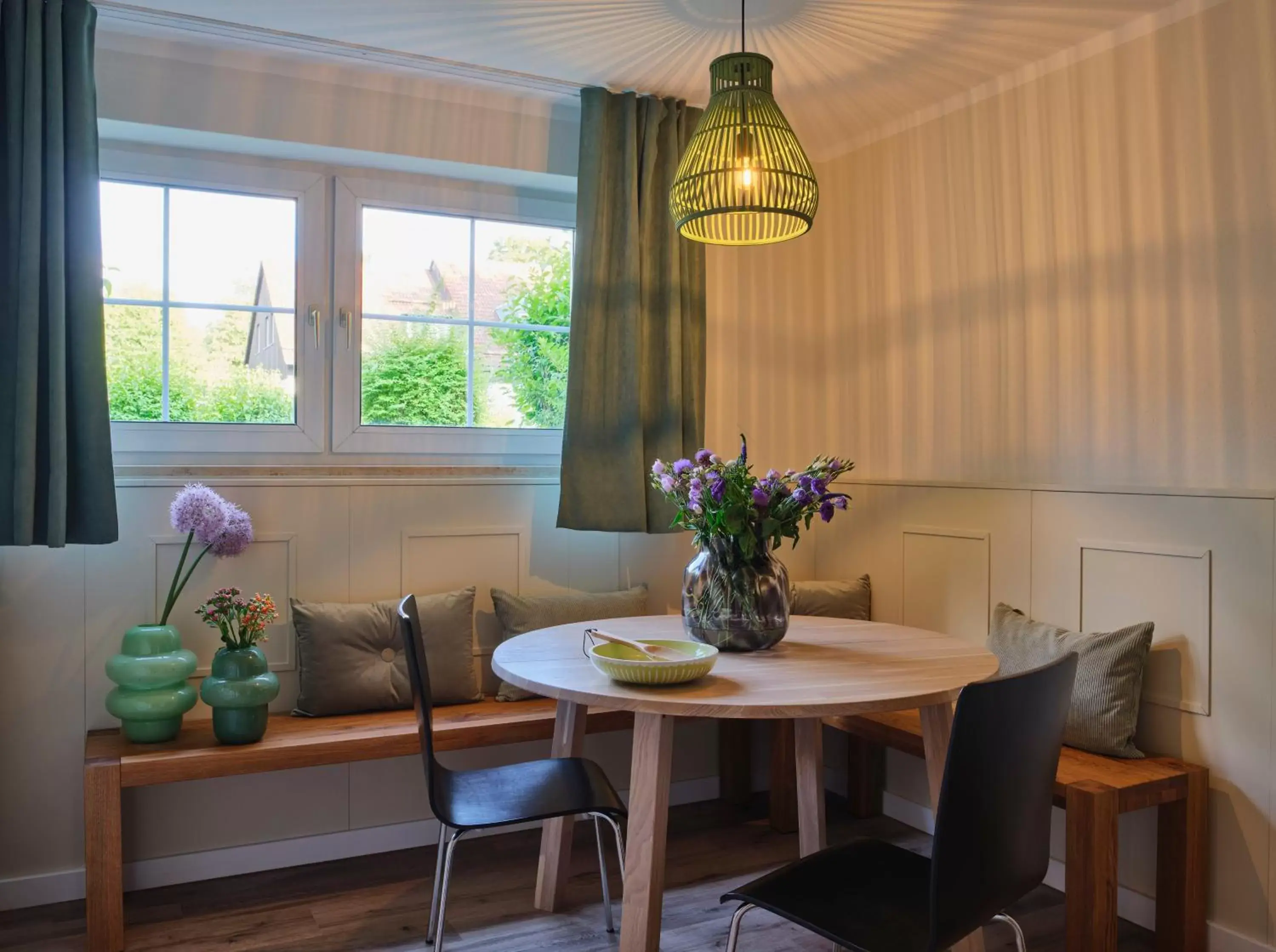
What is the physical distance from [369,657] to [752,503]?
135cm

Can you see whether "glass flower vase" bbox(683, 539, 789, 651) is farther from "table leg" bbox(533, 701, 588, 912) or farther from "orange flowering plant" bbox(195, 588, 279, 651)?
"orange flowering plant" bbox(195, 588, 279, 651)

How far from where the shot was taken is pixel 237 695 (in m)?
2.62

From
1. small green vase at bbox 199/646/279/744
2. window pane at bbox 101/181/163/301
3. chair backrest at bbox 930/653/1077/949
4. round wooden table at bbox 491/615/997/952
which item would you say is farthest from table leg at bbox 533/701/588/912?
window pane at bbox 101/181/163/301

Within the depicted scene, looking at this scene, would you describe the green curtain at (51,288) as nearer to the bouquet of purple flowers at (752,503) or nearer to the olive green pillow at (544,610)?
the olive green pillow at (544,610)

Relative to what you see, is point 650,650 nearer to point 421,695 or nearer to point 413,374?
point 421,695

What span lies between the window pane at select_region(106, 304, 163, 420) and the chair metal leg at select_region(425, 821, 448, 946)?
1.61 metres

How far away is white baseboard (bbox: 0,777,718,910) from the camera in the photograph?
2748mm

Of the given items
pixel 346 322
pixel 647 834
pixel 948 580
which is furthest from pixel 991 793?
pixel 346 322

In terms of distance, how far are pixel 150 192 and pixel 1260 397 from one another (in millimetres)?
3170

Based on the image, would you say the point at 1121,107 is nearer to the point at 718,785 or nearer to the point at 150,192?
the point at 718,785

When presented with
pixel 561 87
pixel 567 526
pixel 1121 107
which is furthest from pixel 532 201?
pixel 1121 107

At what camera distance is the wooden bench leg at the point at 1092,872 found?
2320mm

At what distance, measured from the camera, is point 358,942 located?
253 cm

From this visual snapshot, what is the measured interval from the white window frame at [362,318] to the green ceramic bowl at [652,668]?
147cm
